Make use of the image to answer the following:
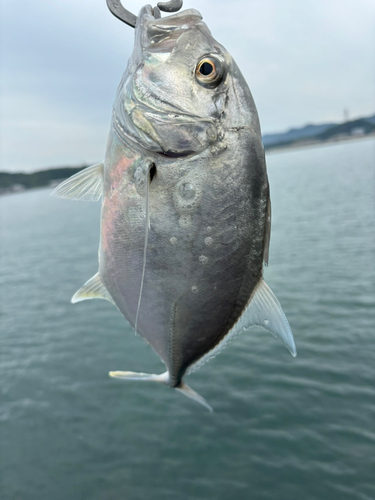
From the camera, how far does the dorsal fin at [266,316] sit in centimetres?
210

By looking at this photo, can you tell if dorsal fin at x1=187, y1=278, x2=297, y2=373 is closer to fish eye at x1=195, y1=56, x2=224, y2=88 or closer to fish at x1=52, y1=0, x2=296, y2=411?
fish at x1=52, y1=0, x2=296, y2=411

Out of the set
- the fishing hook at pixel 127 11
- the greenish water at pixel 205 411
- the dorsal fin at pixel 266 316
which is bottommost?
the greenish water at pixel 205 411

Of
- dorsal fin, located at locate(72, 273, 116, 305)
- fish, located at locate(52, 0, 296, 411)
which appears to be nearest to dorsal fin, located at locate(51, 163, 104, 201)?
fish, located at locate(52, 0, 296, 411)

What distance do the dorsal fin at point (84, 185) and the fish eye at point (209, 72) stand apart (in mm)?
788

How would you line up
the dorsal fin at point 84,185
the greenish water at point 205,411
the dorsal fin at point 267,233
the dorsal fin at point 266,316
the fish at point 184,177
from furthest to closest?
the greenish water at point 205,411 → the dorsal fin at point 84,185 → the dorsal fin at point 266,316 → the dorsal fin at point 267,233 → the fish at point 184,177

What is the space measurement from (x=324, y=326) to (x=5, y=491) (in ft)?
24.5

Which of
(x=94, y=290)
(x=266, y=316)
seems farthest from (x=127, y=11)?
(x=266, y=316)

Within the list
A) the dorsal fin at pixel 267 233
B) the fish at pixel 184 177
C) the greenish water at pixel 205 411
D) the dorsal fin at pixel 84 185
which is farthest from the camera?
the greenish water at pixel 205 411

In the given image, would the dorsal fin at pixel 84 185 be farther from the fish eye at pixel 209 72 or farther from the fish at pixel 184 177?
the fish eye at pixel 209 72

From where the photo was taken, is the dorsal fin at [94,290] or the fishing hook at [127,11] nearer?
the fishing hook at [127,11]

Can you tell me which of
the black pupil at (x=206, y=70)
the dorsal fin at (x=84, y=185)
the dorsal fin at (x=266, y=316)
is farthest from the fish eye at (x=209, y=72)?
the dorsal fin at (x=266, y=316)

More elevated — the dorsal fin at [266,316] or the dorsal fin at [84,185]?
the dorsal fin at [84,185]

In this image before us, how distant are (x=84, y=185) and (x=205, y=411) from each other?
5830 millimetres

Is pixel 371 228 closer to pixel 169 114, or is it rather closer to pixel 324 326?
pixel 324 326
